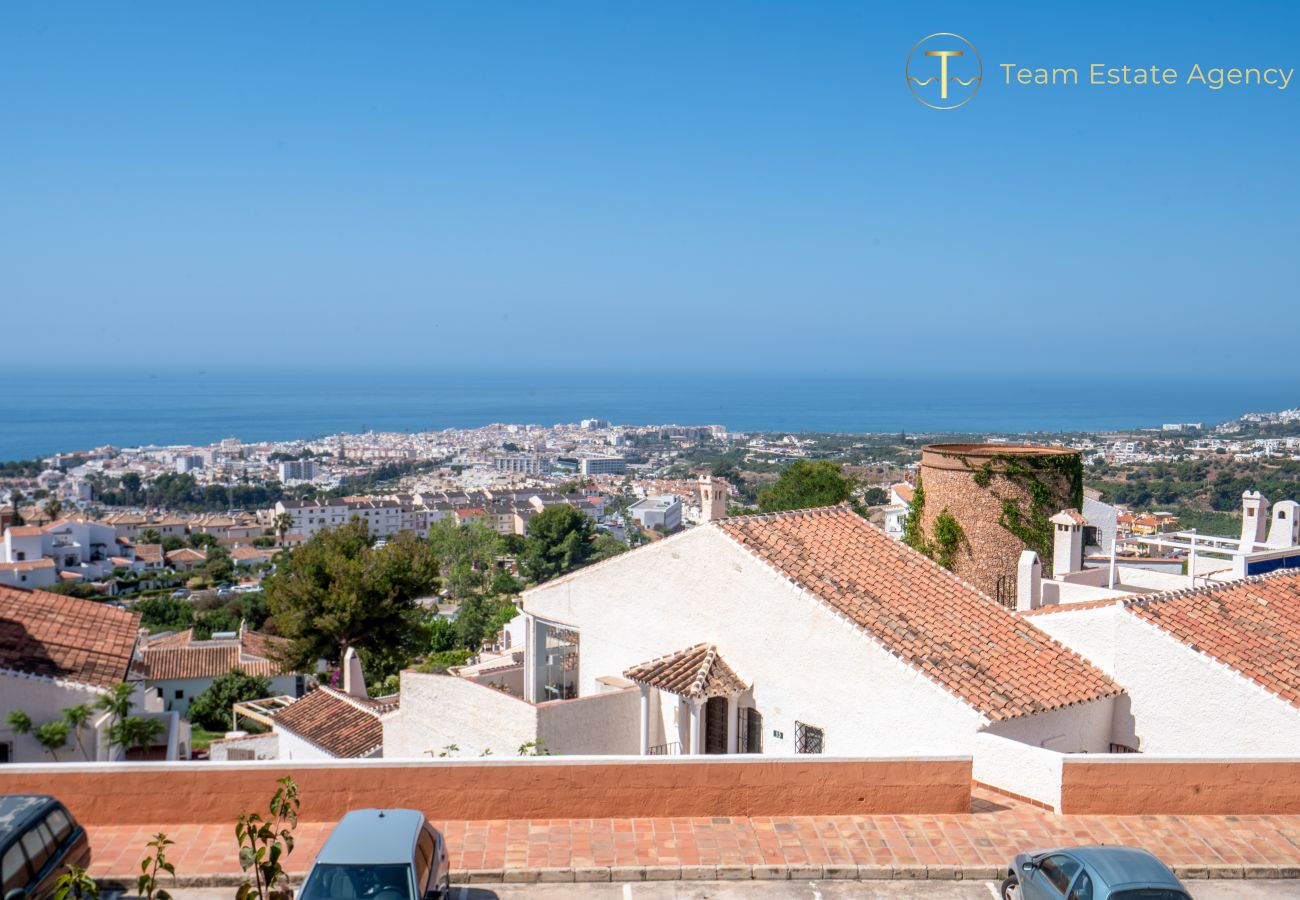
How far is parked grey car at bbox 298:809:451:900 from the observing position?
6.23 m

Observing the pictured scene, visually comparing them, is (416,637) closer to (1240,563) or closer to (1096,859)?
(1240,563)

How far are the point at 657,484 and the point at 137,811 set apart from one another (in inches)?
5249

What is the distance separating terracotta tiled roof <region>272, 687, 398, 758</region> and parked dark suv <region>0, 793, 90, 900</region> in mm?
10555

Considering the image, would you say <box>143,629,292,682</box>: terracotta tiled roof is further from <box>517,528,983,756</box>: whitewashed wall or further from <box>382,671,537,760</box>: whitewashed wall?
<box>517,528,983,756</box>: whitewashed wall

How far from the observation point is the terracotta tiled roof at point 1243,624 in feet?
38.4

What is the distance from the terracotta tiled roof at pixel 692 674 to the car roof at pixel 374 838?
548 cm

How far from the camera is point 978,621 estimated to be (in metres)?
13.1

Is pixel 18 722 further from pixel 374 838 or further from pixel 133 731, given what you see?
pixel 374 838

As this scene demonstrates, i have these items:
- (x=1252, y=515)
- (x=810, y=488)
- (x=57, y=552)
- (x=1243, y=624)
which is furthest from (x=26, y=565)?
(x=1243, y=624)

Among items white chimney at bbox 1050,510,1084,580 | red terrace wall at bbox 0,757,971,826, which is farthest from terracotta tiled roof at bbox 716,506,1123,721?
white chimney at bbox 1050,510,1084,580

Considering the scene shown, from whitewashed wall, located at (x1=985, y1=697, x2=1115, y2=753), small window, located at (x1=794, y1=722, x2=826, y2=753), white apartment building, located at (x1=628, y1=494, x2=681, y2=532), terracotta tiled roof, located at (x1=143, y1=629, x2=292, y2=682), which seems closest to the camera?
whitewashed wall, located at (x1=985, y1=697, x2=1115, y2=753)

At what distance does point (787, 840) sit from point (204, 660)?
43819 millimetres

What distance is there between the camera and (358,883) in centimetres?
627

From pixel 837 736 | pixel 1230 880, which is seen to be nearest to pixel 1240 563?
pixel 837 736
